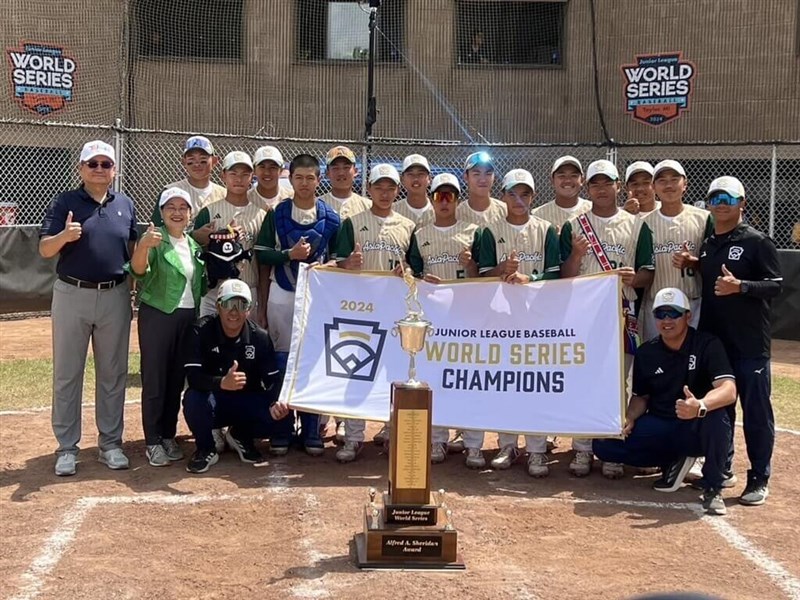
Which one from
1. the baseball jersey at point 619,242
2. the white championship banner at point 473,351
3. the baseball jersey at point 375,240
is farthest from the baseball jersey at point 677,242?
the baseball jersey at point 375,240

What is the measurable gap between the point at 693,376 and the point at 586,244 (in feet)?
3.84

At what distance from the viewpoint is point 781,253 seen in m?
12.5

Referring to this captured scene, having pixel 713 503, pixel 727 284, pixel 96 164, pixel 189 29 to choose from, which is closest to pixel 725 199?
pixel 727 284

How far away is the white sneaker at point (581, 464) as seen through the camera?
645cm

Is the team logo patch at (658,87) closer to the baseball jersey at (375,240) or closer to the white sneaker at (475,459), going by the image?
the baseball jersey at (375,240)

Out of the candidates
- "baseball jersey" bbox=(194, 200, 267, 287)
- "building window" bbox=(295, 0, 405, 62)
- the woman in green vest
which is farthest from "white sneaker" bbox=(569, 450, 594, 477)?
"building window" bbox=(295, 0, 405, 62)

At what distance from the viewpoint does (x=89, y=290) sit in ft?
19.9

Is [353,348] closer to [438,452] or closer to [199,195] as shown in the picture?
[438,452]

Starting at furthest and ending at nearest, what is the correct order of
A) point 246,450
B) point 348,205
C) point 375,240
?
1. point 348,205
2. point 375,240
3. point 246,450

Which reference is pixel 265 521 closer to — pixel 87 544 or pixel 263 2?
pixel 87 544

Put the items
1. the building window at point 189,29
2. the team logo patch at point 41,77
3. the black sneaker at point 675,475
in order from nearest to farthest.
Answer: the black sneaker at point 675,475 → the team logo patch at point 41,77 → the building window at point 189,29

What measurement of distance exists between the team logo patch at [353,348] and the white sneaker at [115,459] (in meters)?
1.51

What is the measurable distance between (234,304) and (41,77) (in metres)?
13.6

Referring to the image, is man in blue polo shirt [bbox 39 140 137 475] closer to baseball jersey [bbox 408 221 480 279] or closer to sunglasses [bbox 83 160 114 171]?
sunglasses [bbox 83 160 114 171]
